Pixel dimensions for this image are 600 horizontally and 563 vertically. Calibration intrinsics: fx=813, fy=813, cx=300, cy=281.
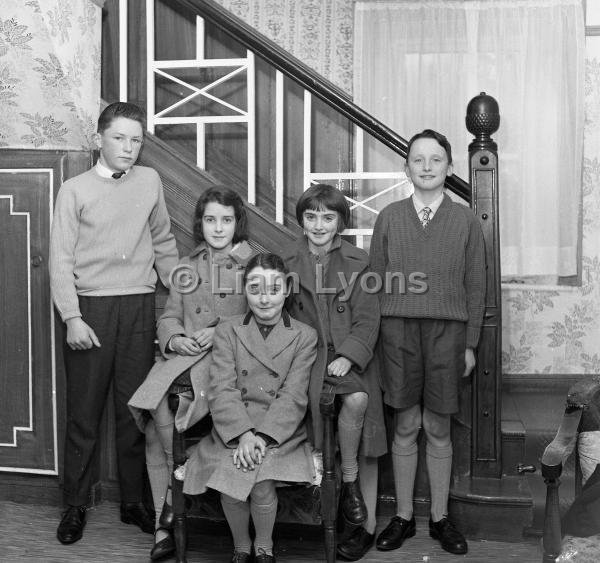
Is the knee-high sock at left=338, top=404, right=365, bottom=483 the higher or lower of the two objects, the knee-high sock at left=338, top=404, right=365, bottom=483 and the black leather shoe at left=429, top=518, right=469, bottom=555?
the higher

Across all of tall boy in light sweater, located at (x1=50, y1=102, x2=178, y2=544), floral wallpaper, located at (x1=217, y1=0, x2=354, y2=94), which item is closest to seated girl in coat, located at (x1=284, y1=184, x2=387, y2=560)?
tall boy in light sweater, located at (x1=50, y1=102, x2=178, y2=544)

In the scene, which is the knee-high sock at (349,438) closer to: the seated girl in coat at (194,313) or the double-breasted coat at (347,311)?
the double-breasted coat at (347,311)

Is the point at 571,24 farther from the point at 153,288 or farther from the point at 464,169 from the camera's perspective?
the point at 153,288

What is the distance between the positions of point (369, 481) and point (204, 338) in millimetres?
841

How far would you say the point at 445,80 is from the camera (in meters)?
4.76

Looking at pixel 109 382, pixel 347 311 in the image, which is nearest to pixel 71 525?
pixel 109 382

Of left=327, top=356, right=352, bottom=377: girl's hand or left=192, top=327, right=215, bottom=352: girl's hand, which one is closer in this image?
left=327, top=356, right=352, bottom=377: girl's hand

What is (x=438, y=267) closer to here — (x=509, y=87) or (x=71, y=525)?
(x=71, y=525)

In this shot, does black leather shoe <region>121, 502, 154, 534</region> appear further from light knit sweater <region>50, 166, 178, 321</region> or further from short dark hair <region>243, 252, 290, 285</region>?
short dark hair <region>243, 252, 290, 285</region>

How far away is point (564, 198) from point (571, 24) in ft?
3.24

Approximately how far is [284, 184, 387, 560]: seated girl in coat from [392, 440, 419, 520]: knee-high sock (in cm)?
11

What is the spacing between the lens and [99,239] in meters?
3.17

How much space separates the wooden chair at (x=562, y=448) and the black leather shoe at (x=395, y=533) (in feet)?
2.52

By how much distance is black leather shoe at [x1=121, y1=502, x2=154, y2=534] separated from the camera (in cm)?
324
